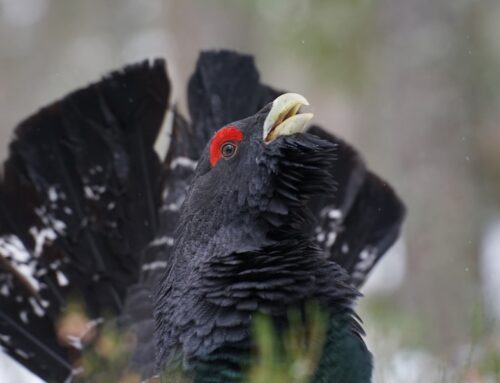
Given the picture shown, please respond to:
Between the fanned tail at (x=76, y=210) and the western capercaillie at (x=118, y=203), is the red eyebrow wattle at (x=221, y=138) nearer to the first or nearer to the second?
the western capercaillie at (x=118, y=203)

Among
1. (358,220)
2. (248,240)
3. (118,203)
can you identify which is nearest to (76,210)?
(118,203)

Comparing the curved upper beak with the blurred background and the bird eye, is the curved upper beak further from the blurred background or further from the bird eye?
the blurred background

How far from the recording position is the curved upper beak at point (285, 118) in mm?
3539

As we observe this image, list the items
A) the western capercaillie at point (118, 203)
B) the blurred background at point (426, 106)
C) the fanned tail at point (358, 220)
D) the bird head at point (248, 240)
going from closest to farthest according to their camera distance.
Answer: the bird head at point (248, 240) < the western capercaillie at point (118, 203) < the fanned tail at point (358, 220) < the blurred background at point (426, 106)

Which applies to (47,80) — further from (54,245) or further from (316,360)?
(316,360)

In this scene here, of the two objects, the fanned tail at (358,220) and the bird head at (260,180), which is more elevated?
the fanned tail at (358,220)

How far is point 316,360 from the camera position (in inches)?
125

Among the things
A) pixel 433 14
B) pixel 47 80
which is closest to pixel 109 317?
pixel 433 14

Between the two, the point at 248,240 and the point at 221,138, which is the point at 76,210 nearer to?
the point at 221,138

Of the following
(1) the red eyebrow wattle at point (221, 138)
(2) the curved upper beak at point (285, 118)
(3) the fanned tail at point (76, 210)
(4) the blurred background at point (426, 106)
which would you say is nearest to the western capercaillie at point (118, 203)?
(3) the fanned tail at point (76, 210)

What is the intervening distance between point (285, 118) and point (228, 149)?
1.06 ft

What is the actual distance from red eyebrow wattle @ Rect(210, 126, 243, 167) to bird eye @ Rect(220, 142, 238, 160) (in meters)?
0.02

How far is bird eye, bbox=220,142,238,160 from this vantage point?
3799 millimetres

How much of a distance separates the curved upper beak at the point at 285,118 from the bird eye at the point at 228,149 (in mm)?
205
